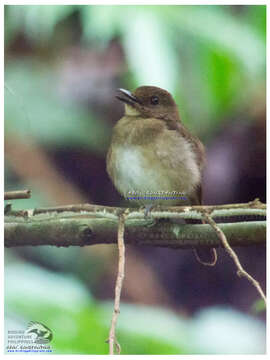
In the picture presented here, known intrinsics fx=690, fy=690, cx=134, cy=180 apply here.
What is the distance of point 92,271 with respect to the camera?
2.58m

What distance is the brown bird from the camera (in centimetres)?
241

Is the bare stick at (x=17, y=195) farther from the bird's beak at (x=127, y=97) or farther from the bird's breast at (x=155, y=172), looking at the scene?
the bird's beak at (x=127, y=97)

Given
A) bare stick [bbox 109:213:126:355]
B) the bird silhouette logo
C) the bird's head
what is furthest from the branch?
the bird's head

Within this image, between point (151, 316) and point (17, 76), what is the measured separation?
3.27 feet

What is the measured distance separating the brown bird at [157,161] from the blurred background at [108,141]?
0.15ft

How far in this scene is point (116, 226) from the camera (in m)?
2.25

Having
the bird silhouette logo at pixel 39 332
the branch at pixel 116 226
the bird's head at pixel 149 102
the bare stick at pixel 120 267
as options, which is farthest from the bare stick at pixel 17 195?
the bird's head at pixel 149 102

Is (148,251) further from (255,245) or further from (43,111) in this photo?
(43,111)

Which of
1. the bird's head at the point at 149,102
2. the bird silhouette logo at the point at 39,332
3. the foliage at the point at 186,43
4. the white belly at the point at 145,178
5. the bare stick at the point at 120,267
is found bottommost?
the bird silhouette logo at the point at 39,332

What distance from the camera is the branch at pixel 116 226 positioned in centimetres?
220

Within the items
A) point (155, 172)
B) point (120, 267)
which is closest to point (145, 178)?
point (155, 172)

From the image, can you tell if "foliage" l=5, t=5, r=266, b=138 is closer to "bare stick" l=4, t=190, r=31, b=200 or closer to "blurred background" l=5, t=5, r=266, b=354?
"blurred background" l=5, t=5, r=266, b=354

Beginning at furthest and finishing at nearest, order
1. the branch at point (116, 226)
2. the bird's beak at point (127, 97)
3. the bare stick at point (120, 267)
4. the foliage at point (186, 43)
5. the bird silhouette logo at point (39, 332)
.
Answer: the bird's beak at point (127, 97) → the foliage at point (186, 43) → the bird silhouette logo at point (39, 332) → the branch at point (116, 226) → the bare stick at point (120, 267)

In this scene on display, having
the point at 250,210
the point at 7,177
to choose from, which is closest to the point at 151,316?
the point at 250,210
